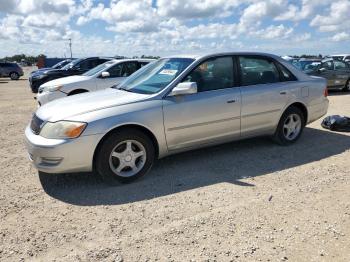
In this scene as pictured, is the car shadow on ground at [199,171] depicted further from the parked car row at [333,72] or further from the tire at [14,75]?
the tire at [14,75]

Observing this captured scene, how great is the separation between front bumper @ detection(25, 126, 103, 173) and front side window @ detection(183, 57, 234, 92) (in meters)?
1.67

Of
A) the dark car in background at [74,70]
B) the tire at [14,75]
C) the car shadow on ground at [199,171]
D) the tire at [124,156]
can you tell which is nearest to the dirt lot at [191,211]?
the car shadow on ground at [199,171]

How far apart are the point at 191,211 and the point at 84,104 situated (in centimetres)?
202

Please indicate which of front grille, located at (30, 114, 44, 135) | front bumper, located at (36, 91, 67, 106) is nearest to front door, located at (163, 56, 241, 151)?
front grille, located at (30, 114, 44, 135)

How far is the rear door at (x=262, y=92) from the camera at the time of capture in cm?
580

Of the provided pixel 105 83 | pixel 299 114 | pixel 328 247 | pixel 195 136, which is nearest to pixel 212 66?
pixel 195 136

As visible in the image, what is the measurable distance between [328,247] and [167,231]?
1435 mm

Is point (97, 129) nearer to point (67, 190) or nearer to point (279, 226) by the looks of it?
point (67, 190)

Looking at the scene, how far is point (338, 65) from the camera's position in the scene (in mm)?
15922

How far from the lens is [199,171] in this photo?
17.2 ft

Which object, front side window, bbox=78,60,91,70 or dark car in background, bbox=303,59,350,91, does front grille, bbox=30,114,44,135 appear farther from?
dark car in background, bbox=303,59,350,91

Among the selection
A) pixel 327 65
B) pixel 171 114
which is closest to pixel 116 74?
pixel 171 114

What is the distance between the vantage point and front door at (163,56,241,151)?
506 centimetres

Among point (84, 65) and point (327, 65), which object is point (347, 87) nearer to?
point (327, 65)
